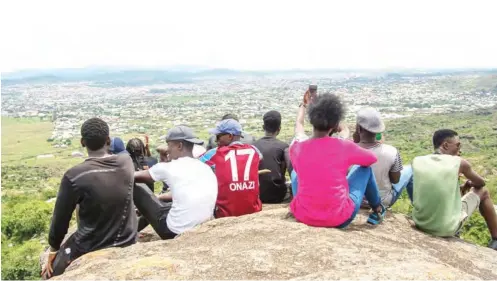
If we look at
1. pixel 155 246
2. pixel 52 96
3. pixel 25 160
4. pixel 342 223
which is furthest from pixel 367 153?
pixel 52 96

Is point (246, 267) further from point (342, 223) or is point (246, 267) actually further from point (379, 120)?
point (379, 120)

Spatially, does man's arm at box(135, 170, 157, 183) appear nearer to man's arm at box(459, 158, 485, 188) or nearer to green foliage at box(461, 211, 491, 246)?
man's arm at box(459, 158, 485, 188)

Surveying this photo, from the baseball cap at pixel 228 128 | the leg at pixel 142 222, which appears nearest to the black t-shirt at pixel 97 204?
the leg at pixel 142 222

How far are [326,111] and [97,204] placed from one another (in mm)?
2123

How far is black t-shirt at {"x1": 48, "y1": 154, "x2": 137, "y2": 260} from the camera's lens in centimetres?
393

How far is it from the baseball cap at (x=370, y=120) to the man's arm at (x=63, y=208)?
2.82m

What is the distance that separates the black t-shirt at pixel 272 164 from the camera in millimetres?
6039

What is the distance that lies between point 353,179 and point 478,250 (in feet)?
4.89

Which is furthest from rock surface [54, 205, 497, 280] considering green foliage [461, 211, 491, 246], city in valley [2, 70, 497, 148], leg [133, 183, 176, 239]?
city in valley [2, 70, 497, 148]

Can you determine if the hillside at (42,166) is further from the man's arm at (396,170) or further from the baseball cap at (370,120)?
the baseball cap at (370,120)

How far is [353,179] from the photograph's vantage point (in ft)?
14.7

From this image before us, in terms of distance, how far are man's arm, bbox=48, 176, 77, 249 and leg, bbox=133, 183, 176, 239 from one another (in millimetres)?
792

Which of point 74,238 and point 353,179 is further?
Result: point 353,179

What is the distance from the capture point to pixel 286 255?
3.52 metres
